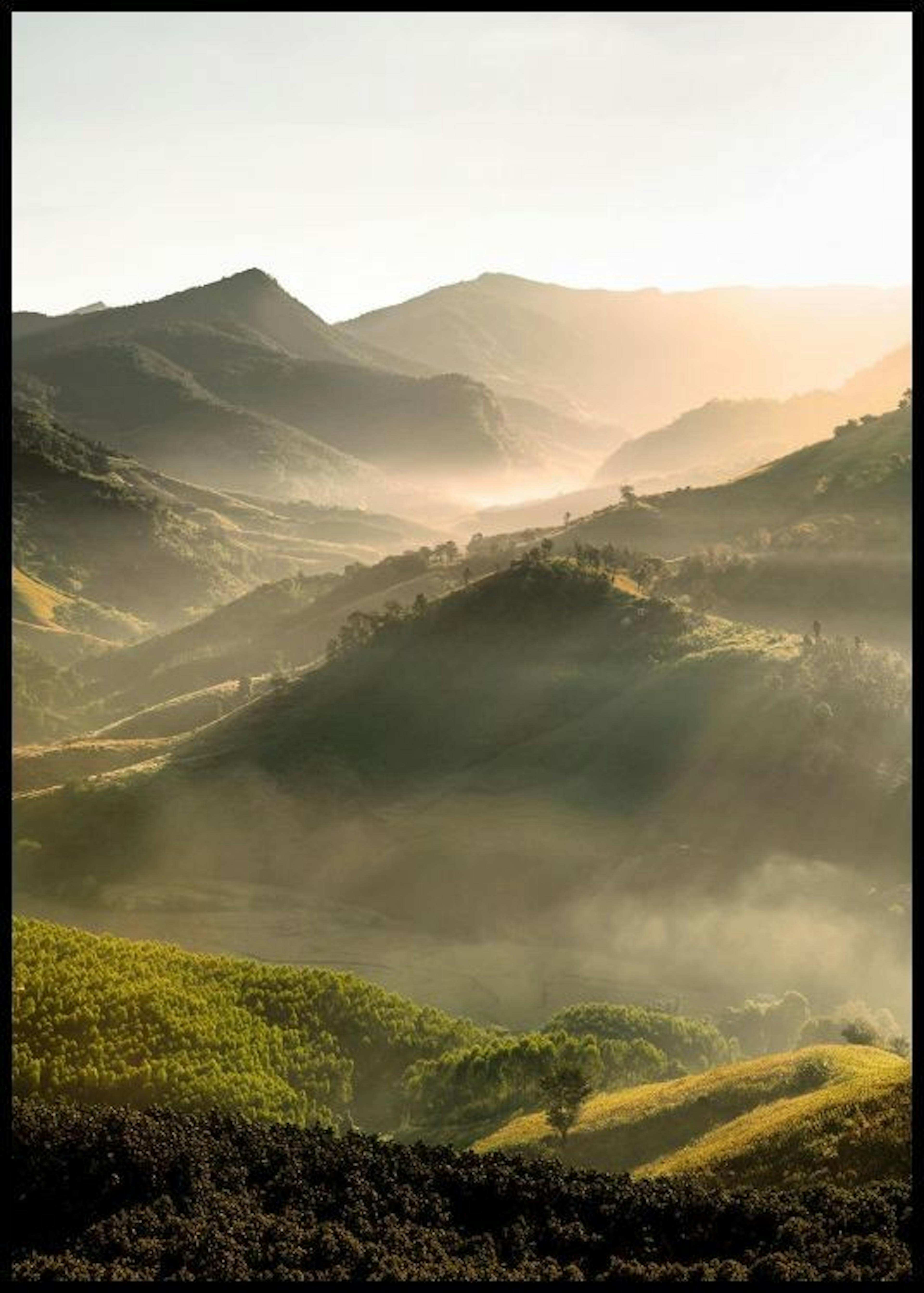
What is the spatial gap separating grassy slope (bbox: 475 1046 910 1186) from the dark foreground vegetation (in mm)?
5941

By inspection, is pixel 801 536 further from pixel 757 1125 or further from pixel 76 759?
pixel 757 1125

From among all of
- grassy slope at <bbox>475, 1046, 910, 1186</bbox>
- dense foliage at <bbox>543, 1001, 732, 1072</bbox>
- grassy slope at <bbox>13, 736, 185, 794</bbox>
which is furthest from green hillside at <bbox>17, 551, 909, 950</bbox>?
grassy slope at <bbox>475, 1046, 910, 1186</bbox>

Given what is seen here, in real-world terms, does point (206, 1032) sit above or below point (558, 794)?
below

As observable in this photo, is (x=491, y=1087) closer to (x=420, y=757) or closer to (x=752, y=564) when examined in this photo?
(x=420, y=757)

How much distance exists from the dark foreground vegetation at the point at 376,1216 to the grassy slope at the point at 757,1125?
5.94 metres

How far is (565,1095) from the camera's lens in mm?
42344

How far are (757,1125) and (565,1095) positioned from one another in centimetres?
626

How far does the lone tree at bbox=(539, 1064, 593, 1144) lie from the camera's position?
42.2 meters

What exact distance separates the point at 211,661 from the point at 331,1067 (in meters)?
115

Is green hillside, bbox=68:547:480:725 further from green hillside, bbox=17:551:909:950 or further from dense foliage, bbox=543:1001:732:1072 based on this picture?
dense foliage, bbox=543:1001:732:1072

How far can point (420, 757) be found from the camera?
101500 mm

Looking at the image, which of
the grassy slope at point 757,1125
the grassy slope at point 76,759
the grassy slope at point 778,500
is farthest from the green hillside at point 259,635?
the grassy slope at point 757,1125

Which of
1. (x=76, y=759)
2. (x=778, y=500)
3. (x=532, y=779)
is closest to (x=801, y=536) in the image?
(x=778, y=500)

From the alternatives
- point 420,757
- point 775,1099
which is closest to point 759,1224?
point 775,1099
